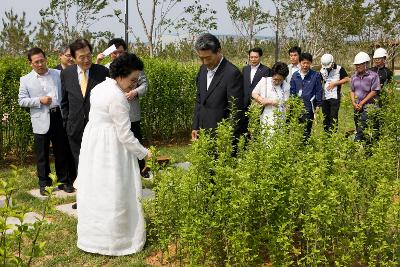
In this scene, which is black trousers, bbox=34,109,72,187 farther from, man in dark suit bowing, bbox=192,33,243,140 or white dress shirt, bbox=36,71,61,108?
man in dark suit bowing, bbox=192,33,243,140

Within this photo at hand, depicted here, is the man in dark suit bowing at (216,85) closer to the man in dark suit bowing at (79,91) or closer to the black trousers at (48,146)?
the man in dark suit bowing at (79,91)

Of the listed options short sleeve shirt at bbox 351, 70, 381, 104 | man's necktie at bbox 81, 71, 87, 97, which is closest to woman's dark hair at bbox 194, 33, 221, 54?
man's necktie at bbox 81, 71, 87, 97

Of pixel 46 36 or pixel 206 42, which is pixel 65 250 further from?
pixel 46 36

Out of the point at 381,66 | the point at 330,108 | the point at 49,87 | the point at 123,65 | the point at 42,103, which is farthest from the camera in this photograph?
the point at 330,108

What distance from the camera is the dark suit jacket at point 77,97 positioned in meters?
5.36

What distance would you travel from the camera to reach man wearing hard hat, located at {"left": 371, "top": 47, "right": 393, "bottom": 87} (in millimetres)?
7926

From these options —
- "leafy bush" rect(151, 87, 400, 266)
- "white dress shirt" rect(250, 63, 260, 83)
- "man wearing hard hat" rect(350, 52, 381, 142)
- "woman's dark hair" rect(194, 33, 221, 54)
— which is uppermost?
"woman's dark hair" rect(194, 33, 221, 54)

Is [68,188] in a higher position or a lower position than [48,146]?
lower

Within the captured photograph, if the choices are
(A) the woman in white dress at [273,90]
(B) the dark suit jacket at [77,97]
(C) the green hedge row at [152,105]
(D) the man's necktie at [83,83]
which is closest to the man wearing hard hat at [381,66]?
(A) the woman in white dress at [273,90]

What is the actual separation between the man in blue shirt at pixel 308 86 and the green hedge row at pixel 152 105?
297 centimetres

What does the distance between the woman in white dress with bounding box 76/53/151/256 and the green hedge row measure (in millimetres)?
3658

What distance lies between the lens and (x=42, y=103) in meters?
5.95

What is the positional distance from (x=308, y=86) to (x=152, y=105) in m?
3.31

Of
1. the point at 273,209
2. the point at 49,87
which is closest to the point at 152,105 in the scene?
the point at 49,87
